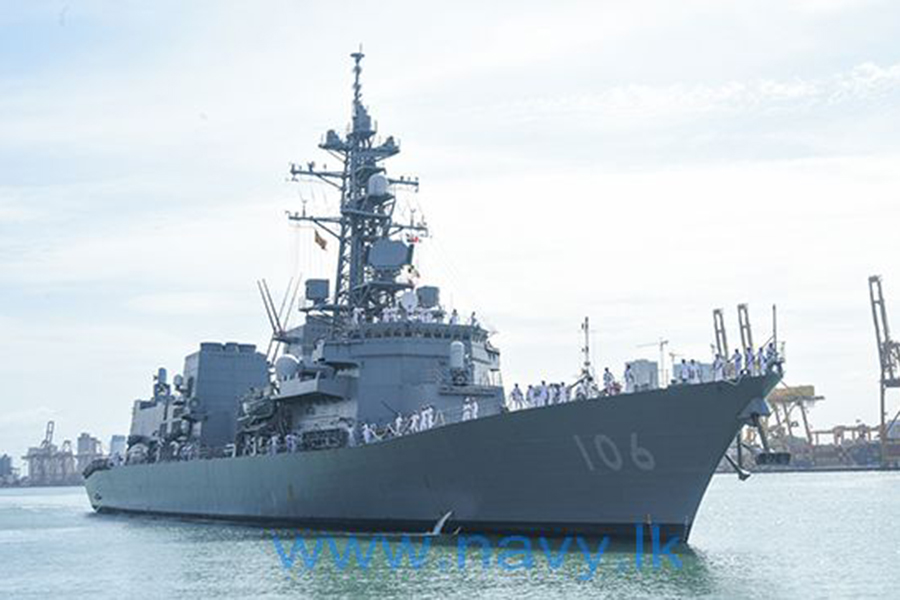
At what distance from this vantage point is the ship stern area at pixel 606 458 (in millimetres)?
19469

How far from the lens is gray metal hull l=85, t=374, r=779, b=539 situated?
19516 millimetres

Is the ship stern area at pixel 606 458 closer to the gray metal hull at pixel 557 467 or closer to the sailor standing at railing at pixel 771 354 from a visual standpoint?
the gray metal hull at pixel 557 467

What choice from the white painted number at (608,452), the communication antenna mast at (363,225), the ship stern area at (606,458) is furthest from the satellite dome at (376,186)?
the white painted number at (608,452)

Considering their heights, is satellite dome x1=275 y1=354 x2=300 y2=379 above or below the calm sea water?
above

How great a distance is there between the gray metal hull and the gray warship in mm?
27

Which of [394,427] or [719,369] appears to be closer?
[719,369]

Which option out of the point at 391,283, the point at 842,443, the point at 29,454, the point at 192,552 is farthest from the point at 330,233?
the point at 29,454

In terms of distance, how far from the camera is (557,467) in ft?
66.8

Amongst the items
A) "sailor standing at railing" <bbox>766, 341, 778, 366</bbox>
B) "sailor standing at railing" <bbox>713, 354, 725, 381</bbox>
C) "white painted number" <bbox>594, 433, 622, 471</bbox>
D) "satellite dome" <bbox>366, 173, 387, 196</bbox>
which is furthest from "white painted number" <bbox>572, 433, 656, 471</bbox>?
"satellite dome" <bbox>366, 173, 387, 196</bbox>

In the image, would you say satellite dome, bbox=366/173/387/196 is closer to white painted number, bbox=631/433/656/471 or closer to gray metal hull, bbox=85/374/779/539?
gray metal hull, bbox=85/374/779/539

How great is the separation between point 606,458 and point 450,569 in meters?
3.45

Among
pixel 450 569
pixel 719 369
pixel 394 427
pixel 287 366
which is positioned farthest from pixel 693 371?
pixel 287 366

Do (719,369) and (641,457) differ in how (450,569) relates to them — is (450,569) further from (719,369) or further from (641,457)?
(719,369)

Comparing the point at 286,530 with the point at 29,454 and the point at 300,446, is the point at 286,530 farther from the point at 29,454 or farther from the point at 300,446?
the point at 29,454
